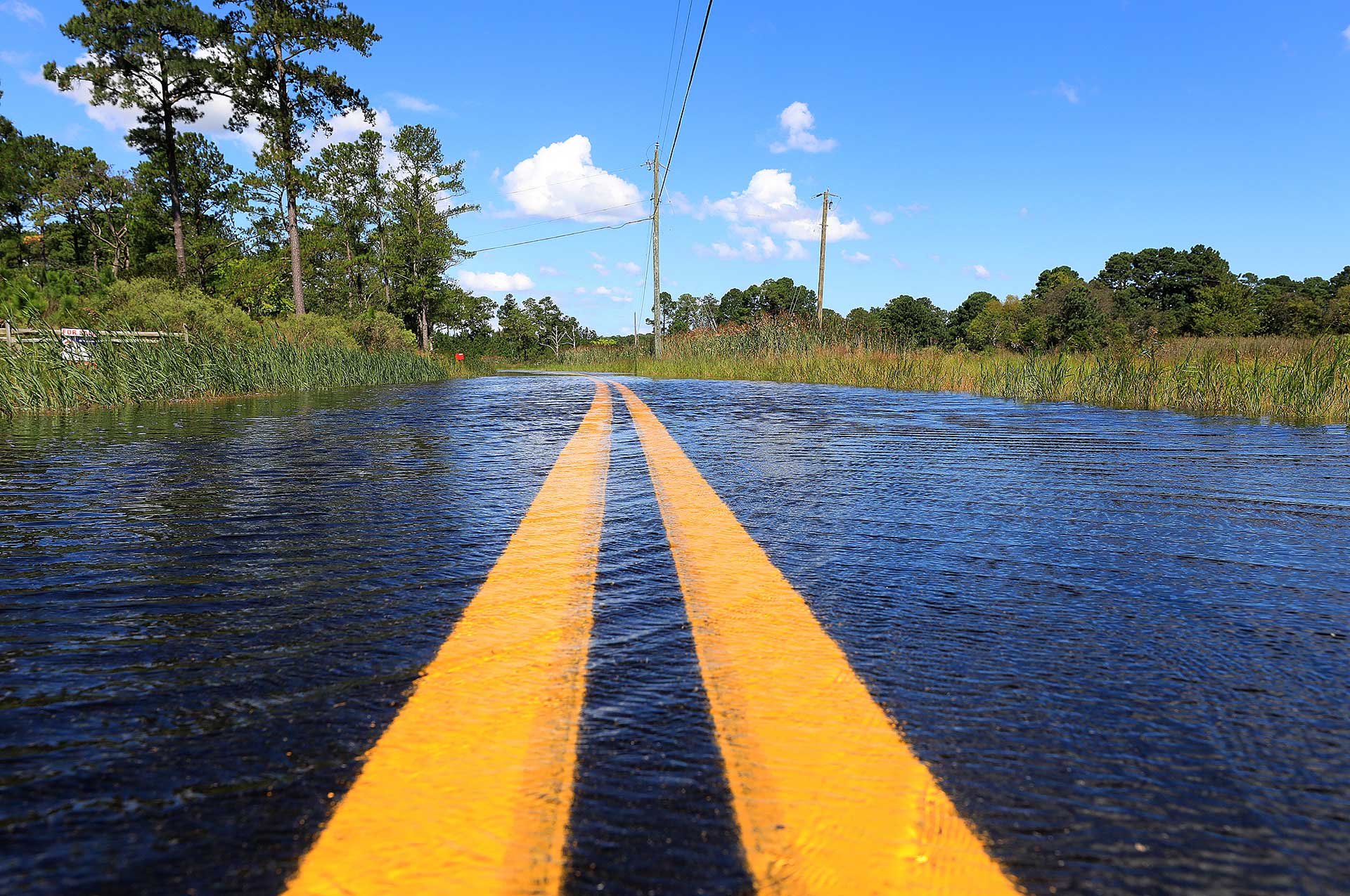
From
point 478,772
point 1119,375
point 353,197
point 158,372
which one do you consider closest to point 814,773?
point 478,772

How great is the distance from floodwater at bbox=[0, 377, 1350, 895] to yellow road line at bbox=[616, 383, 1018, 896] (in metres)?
0.03

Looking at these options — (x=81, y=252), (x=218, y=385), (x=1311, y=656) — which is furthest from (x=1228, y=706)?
(x=81, y=252)

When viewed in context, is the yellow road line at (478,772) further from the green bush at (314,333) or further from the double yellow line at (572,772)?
the green bush at (314,333)

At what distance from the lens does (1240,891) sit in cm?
66

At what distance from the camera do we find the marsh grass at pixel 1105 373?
6.99m

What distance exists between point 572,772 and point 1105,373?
10013mm

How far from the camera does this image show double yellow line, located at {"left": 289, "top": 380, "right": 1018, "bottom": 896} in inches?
26.9

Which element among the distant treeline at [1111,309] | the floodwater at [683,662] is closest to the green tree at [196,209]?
the distant treeline at [1111,309]

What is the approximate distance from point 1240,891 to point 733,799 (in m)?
0.46

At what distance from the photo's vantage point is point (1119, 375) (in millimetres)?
8945

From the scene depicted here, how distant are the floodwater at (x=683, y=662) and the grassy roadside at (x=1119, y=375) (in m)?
5.03

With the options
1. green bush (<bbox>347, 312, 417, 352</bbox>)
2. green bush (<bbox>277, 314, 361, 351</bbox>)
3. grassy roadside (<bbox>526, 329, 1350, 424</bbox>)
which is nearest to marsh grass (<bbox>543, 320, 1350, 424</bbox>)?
grassy roadside (<bbox>526, 329, 1350, 424</bbox>)

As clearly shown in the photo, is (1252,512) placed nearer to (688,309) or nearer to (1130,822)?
(1130,822)

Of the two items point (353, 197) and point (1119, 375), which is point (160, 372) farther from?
point (353, 197)
